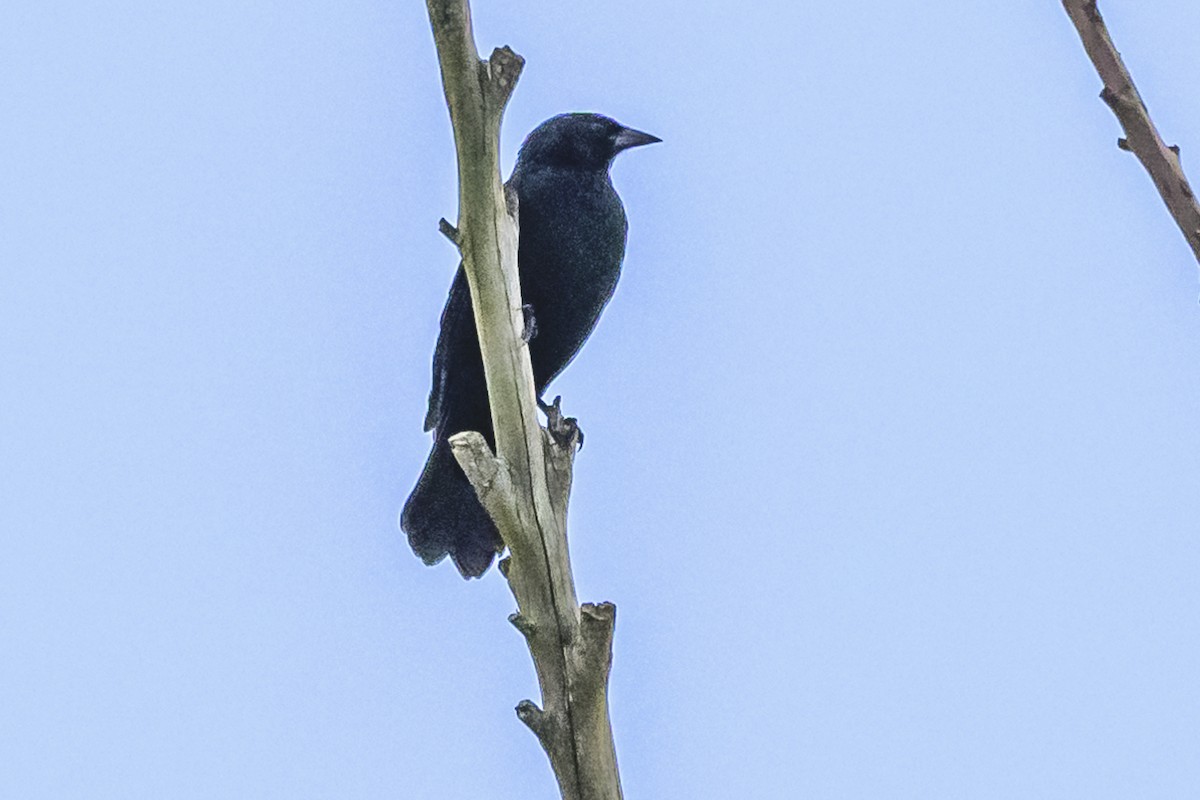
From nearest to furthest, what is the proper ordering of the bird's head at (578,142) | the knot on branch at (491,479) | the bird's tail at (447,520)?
the knot on branch at (491,479), the bird's tail at (447,520), the bird's head at (578,142)

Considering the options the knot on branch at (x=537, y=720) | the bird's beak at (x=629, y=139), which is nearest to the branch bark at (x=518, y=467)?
the knot on branch at (x=537, y=720)

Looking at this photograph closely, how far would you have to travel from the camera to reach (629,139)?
641 centimetres

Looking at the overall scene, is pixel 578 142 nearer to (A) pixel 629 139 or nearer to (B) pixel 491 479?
(A) pixel 629 139

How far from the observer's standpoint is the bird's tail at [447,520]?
5703 millimetres

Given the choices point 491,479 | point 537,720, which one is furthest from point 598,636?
point 491,479

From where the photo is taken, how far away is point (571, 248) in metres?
5.77

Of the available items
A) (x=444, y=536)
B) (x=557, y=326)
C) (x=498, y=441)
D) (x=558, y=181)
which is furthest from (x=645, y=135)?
(x=498, y=441)

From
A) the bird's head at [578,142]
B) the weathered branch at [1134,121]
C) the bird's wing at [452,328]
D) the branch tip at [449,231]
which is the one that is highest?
the bird's head at [578,142]

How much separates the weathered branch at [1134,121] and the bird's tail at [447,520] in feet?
13.7

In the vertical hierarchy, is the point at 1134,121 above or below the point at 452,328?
below

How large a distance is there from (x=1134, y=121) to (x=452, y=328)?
4.08 m

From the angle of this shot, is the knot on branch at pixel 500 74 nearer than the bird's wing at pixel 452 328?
Yes

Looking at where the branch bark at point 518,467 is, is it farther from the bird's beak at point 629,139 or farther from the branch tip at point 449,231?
the bird's beak at point 629,139

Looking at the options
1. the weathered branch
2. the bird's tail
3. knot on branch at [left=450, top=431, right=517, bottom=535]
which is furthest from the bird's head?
the weathered branch
